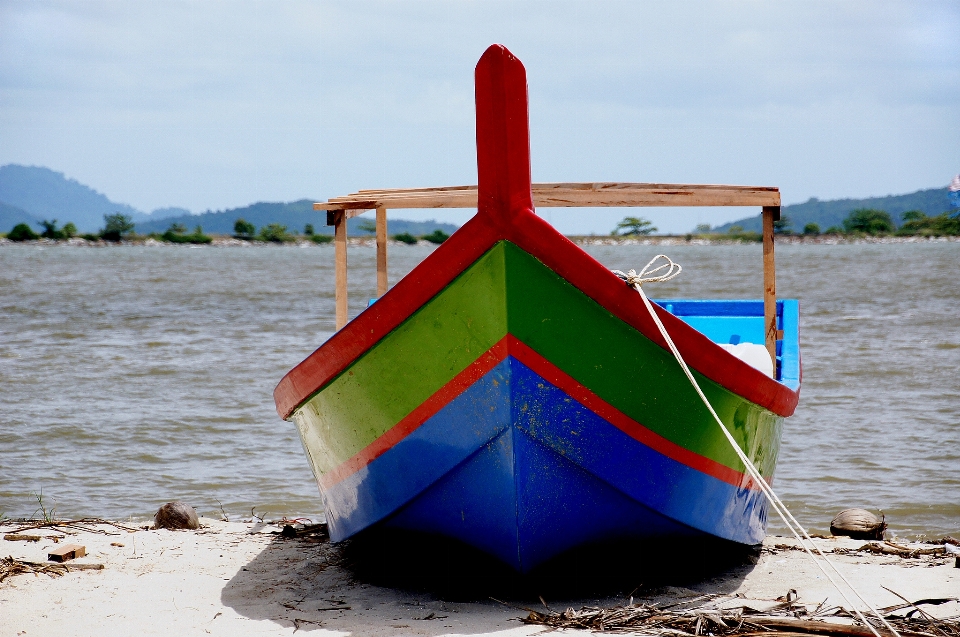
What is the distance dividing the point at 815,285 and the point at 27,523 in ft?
94.0

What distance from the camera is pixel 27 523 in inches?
213

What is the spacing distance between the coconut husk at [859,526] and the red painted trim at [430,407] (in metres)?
2.92

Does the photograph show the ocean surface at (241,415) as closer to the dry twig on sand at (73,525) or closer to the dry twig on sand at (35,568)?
the dry twig on sand at (73,525)

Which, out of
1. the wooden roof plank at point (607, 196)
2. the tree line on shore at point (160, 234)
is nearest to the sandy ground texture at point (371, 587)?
the wooden roof plank at point (607, 196)

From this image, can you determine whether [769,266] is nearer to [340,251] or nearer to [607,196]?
[607,196]

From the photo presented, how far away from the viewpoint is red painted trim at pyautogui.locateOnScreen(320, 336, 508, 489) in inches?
135

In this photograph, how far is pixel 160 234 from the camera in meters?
104

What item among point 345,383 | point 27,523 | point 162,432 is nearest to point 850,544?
point 345,383

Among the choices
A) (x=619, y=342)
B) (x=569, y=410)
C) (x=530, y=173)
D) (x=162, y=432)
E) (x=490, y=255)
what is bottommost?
(x=162, y=432)

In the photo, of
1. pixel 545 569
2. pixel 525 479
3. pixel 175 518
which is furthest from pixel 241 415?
pixel 525 479

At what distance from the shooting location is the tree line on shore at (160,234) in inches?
3708

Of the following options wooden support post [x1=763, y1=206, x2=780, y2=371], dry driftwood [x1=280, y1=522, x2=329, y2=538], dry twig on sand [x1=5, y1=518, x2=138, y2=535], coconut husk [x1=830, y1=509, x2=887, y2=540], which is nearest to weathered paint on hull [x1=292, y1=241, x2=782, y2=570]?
wooden support post [x1=763, y1=206, x2=780, y2=371]

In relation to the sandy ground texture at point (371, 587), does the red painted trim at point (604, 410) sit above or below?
above

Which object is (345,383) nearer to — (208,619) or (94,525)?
(208,619)
